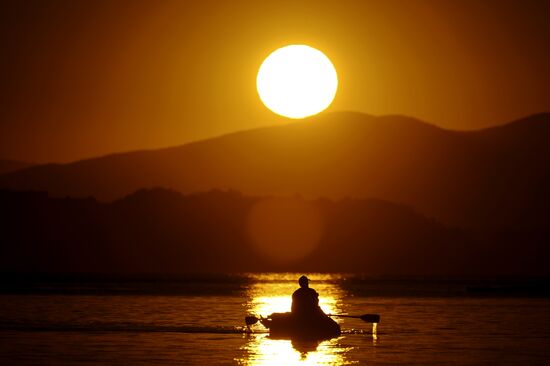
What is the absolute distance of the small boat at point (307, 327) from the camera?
55.7 meters

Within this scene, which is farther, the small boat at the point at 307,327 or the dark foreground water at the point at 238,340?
the small boat at the point at 307,327

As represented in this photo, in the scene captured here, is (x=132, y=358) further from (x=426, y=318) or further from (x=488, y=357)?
(x=426, y=318)

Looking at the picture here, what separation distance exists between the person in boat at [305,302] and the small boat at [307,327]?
0.19 meters

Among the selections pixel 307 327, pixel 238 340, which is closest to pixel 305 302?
pixel 307 327

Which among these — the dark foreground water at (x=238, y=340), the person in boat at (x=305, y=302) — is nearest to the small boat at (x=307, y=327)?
the person in boat at (x=305, y=302)

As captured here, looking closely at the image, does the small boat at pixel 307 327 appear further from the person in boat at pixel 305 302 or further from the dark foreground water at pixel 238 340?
the dark foreground water at pixel 238 340

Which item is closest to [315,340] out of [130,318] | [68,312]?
[130,318]

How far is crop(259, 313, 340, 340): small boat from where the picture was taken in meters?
55.7

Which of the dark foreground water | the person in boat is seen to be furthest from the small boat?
the dark foreground water

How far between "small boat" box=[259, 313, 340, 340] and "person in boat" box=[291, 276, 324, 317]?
0.19 m

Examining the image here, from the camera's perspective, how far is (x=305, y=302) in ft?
182

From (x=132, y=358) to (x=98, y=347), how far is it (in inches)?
215

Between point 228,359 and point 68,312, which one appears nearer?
point 228,359

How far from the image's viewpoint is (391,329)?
66.0 m
